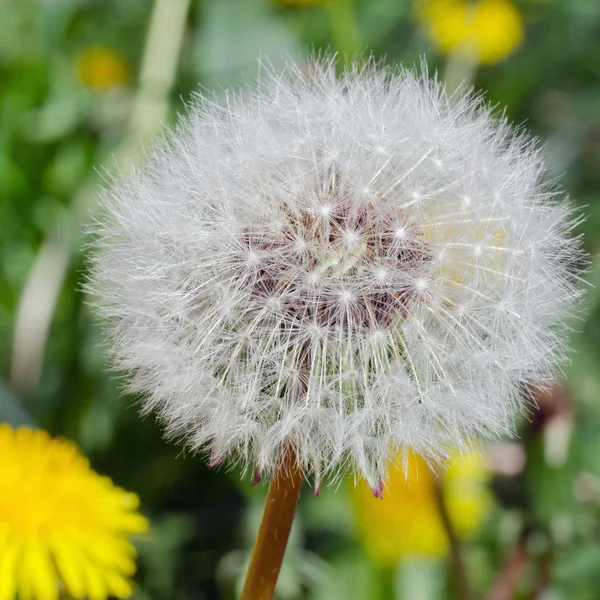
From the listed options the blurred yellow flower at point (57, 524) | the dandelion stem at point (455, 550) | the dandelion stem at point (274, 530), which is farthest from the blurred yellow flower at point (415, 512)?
the dandelion stem at point (274, 530)

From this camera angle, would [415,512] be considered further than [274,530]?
Yes

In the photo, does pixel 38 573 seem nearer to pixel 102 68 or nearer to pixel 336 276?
pixel 336 276

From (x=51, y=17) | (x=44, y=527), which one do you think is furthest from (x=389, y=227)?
(x=51, y=17)

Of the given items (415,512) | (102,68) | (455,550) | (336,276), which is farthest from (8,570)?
(102,68)

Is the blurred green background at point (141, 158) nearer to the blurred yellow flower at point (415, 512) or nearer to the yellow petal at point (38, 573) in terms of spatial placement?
the blurred yellow flower at point (415, 512)

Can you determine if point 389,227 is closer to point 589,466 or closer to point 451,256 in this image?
point 451,256
